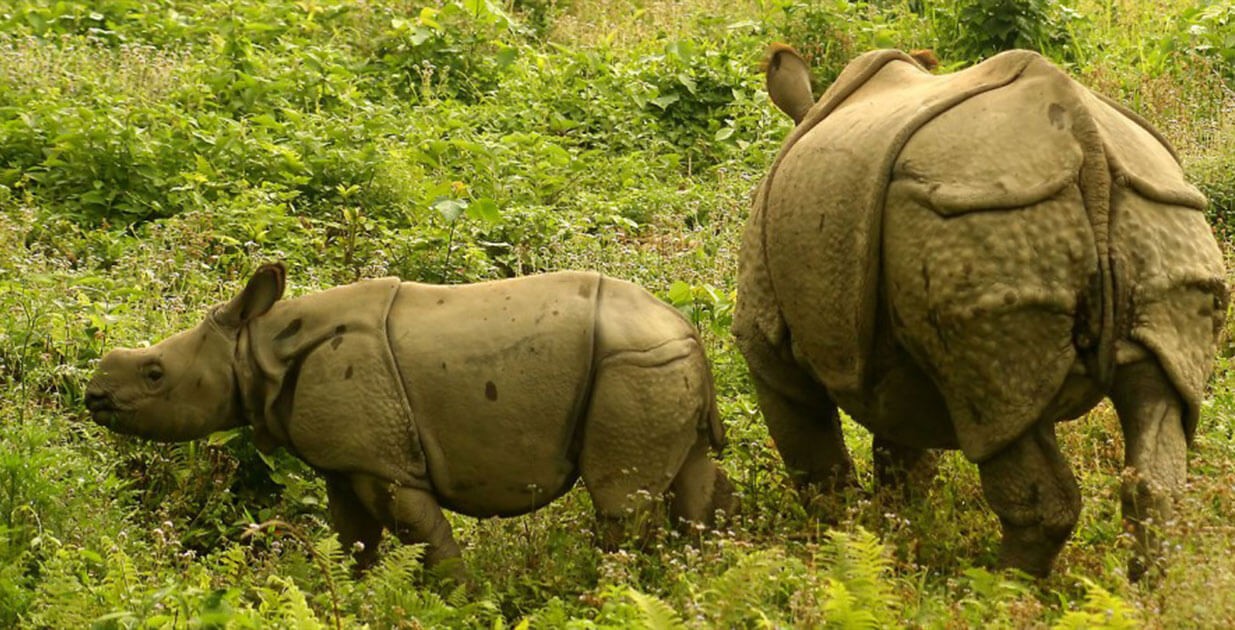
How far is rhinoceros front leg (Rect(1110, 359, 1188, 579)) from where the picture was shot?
19.7ft

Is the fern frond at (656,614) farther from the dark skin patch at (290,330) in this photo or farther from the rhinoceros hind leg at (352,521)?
the dark skin patch at (290,330)

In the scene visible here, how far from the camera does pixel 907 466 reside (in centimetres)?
778

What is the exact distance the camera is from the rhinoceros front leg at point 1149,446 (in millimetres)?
5992

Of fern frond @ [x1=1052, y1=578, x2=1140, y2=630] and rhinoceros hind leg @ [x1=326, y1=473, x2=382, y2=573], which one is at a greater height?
fern frond @ [x1=1052, y1=578, x2=1140, y2=630]

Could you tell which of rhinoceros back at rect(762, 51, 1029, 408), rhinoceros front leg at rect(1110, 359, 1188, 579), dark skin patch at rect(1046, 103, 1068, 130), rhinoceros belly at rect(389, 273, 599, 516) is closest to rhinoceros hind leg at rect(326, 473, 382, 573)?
rhinoceros belly at rect(389, 273, 599, 516)

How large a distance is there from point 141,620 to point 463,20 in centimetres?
891

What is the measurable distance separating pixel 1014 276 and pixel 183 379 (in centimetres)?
Answer: 319

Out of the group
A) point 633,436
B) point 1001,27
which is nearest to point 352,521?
point 633,436

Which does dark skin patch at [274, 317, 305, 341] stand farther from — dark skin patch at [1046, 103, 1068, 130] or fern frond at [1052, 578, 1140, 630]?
fern frond at [1052, 578, 1140, 630]

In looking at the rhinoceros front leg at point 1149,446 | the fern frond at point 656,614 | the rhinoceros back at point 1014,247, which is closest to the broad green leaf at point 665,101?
the rhinoceros back at point 1014,247

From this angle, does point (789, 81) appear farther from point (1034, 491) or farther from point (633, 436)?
point (1034, 491)

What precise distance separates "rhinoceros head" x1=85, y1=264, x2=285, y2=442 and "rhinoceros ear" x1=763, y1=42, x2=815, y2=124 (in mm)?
2284

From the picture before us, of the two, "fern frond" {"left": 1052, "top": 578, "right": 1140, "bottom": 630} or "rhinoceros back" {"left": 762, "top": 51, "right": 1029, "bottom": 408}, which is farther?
"rhinoceros back" {"left": 762, "top": 51, "right": 1029, "bottom": 408}

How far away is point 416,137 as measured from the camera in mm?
12125
